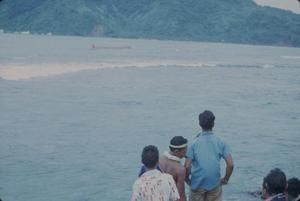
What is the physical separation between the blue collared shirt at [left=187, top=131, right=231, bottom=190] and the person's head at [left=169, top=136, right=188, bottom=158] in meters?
0.44

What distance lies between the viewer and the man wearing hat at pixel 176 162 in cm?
514

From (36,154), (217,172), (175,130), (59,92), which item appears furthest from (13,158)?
(59,92)

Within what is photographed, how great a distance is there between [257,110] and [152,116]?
6023mm

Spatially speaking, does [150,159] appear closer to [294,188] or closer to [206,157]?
[206,157]

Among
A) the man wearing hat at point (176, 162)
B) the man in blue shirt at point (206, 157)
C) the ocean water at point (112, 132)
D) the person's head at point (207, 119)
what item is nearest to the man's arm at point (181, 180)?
the man wearing hat at point (176, 162)

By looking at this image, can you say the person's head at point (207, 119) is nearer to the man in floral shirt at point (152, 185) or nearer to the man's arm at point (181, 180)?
the man's arm at point (181, 180)

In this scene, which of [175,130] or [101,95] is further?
[101,95]

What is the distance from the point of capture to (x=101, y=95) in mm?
29500

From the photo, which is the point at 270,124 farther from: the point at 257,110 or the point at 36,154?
the point at 36,154

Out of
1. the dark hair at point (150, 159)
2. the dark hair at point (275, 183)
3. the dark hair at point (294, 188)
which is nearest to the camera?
the dark hair at point (275, 183)

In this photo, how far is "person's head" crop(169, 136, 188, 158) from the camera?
5113 mm

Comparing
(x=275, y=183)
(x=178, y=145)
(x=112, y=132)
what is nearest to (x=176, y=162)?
(x=178, y=145)

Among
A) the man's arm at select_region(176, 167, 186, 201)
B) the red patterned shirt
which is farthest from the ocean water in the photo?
the red patterned shirt

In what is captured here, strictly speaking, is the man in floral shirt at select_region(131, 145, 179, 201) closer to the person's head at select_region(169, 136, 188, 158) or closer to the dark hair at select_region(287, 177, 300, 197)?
the person's head at select_region(169, 136, 188, 158)
